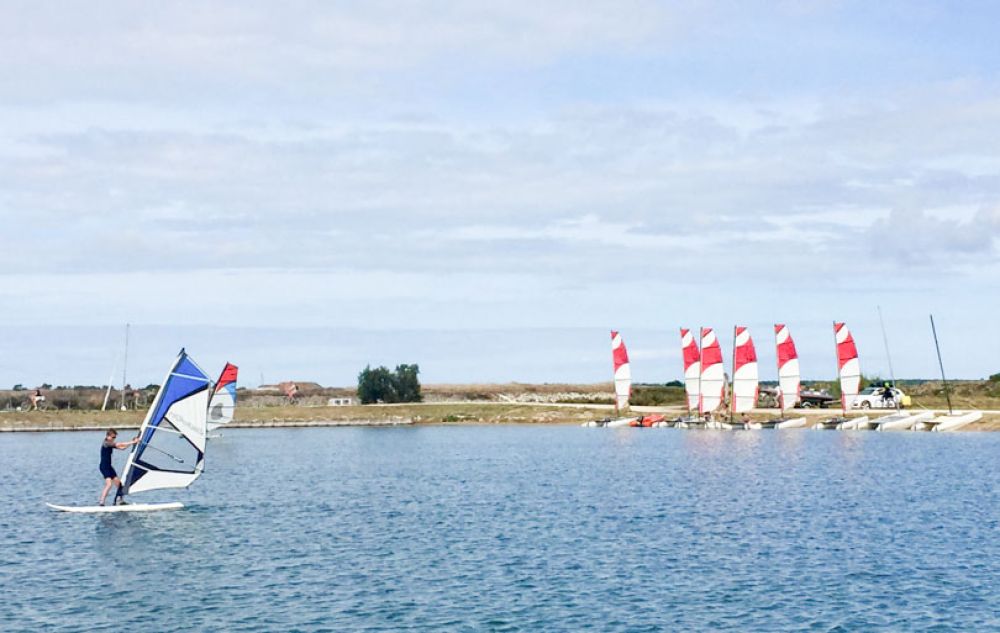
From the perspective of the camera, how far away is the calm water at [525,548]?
3372 cm

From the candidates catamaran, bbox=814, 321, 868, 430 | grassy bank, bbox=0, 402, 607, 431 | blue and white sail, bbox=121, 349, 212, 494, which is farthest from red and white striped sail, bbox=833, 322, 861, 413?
blue and white sail, bbox=121, 349, 212, 494

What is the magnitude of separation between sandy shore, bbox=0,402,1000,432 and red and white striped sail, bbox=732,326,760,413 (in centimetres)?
347

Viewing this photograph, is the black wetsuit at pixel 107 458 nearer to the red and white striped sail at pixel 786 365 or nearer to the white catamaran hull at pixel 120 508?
the white catamaran hull at pixel 120 508

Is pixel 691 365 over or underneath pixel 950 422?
over

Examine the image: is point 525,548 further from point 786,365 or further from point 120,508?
point 786,365

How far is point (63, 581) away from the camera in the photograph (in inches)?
1523

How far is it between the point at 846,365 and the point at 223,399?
2669 inches

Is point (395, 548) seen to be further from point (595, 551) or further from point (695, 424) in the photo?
point (695, 424)

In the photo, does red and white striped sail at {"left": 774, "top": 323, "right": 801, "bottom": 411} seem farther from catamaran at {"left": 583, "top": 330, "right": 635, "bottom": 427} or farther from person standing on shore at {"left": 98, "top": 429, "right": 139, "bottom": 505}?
person standing on shore at {"left": 98, "top": 429, "right": 139, "bottom": 505}

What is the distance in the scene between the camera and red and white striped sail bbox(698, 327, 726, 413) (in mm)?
126500

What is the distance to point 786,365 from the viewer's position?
125750 mm

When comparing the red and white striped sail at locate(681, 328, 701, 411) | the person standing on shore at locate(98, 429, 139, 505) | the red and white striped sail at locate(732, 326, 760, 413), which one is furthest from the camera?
the red and white striped sail at locate(681, 328, 701, 411)

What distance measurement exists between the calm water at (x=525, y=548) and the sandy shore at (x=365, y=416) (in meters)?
55.6

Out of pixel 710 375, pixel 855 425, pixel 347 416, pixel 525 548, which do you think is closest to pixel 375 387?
pixel 347 416
